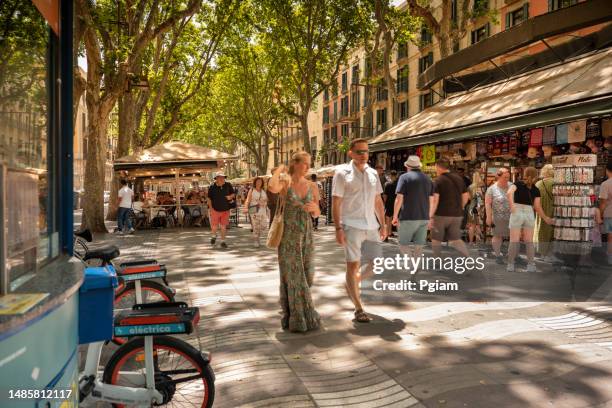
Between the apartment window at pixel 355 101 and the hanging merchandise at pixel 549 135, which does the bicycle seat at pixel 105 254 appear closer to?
the hanging merchandise at pixel 549 135

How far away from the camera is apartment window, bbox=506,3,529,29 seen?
82.8 feet

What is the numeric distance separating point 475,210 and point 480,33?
2134 cm

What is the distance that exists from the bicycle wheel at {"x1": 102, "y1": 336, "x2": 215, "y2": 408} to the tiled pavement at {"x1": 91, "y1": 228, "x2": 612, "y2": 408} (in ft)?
1.62

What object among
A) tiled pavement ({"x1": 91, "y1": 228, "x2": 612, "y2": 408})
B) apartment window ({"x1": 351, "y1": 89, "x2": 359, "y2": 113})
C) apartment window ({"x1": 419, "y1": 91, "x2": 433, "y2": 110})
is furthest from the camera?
apartment window ({"x1": 351, "y1": 89, "x2": 359, "y2": 113})

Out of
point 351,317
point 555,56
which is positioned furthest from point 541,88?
point 351,317

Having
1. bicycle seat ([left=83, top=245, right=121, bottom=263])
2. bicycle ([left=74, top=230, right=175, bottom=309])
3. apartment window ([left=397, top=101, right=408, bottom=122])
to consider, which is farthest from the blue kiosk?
apartment window ([left=397, top=101, right=408, bottom=122])

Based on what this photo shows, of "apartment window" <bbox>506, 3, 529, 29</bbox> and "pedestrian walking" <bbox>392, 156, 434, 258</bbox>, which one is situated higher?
"apartment window" <bbox>506, 3, 529, 29</bbox>

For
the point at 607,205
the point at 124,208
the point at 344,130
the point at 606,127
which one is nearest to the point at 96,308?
the point at 607,205

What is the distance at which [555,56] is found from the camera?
11.4 meters

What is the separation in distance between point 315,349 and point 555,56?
9.36 m

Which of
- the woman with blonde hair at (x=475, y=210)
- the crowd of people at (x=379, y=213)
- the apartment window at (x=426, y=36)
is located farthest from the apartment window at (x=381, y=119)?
the woman with blonde hair at (x=475, y=210)

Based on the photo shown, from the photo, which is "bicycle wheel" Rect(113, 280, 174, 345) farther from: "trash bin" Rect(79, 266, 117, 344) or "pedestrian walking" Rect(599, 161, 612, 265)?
"pedestrian walking" Rect(599, 161, 612, 265)

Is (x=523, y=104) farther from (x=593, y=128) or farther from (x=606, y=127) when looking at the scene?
(x=606, y=127)

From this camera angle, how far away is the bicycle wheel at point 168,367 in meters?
3.08
